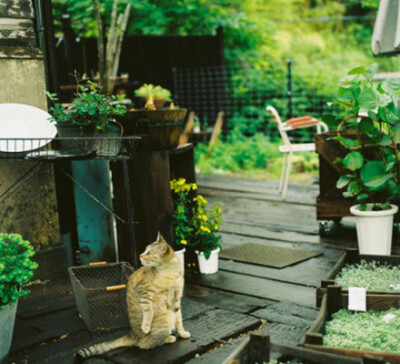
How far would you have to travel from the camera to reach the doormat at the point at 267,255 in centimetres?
442

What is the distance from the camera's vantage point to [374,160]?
15.0 feet

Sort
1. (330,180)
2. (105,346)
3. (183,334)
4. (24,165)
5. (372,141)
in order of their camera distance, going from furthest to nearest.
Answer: (330,180) < (372,141) < (24,165) < (183,334) < (105,346)

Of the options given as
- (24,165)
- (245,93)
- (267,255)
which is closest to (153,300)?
(24,165)

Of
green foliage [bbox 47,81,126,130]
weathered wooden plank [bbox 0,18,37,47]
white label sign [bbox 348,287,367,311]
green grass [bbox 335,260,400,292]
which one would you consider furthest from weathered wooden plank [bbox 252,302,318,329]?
weathered wooden plank [bbox 0,18,37,47]

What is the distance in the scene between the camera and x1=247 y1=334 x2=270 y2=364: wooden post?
2098 millimetres

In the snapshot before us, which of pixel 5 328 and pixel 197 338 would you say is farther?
pixel 197 338

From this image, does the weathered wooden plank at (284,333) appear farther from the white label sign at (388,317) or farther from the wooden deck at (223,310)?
the white label sign at (388,317)

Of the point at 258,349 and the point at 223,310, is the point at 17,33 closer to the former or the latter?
the point at 223,310

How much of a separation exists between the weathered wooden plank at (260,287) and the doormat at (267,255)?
1.17 feet

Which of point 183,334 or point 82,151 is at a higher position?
point 82,151

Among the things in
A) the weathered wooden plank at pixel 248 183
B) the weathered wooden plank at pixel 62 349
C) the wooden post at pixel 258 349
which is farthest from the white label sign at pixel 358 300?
the weathered wooden plank at pixel 248 183

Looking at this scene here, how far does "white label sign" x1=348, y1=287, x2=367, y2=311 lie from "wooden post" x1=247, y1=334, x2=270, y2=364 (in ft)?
2.85

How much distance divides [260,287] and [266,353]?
1.77 meters

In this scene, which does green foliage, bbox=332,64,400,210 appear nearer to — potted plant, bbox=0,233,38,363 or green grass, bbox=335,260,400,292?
green grass, bbox=335,260,400,292
